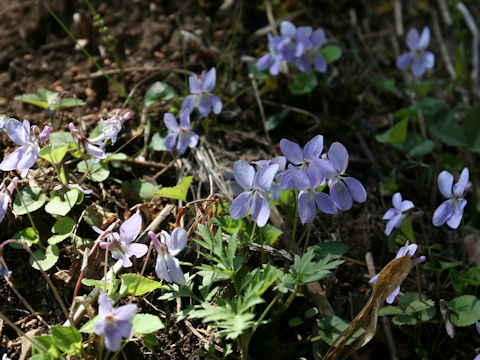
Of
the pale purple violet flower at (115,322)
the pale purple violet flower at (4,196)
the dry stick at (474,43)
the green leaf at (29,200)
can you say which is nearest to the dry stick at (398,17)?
the dry stick at (474,43)

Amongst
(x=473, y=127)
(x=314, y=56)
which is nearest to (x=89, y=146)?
(x=314, y=56)

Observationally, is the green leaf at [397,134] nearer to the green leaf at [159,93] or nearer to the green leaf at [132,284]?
the green leaf at [159,93]

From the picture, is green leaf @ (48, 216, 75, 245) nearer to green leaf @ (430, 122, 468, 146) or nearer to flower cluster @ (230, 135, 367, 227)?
flower cluster @ (230, 135, 367, 227)

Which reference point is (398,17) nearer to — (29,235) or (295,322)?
(295,322)

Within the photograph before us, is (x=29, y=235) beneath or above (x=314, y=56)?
above

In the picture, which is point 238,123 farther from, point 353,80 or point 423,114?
point 423,114

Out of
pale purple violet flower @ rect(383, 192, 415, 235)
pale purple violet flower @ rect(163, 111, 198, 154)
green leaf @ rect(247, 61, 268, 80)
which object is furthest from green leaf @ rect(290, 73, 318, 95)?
pale purple violet flower @ rect(383, 192, 415, 235)

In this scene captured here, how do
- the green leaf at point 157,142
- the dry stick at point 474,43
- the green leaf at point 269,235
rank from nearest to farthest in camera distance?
1. the green leaf at point 269,235
2. the green leaf at point 157,142
3. the dry stick at point 474,43

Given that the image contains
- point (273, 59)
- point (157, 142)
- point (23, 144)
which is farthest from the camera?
point (273, 59)
